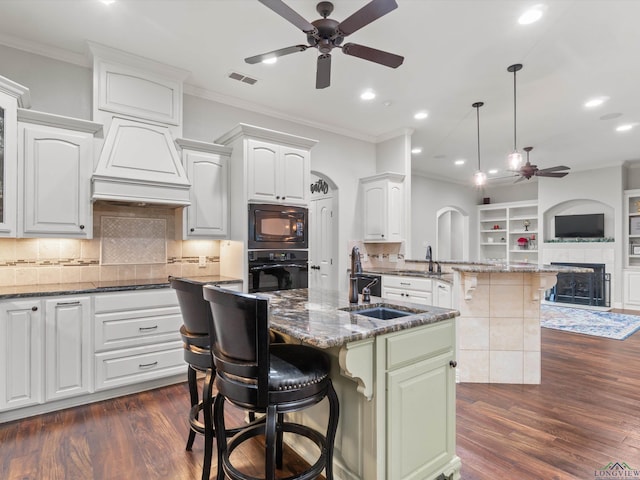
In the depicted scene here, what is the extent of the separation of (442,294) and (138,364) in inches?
120

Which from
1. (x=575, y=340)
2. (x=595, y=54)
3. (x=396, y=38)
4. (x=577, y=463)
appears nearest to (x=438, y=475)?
(x=577, y=463)

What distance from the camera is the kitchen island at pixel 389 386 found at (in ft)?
5.05

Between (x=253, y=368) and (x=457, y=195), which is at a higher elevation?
(x=457, y=195)

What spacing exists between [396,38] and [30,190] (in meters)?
3.23

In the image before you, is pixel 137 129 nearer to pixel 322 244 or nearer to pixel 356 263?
pixel 356 263

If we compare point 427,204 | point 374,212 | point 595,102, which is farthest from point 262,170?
point 427,204

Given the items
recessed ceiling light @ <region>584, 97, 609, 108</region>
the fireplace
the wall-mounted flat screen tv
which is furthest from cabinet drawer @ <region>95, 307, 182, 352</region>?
the wall-mounted flat screen tv

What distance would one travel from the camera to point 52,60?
3156 mm

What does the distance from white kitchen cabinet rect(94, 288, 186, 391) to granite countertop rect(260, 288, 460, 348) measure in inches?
57.0

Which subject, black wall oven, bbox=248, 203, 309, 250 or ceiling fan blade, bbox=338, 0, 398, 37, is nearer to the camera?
ceiling fan blade, bbox=338, 0, 398, 37

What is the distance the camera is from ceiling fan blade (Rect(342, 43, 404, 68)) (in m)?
2.42

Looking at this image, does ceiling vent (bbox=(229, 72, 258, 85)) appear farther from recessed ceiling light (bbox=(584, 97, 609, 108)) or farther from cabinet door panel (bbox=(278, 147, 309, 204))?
recessed ceiling light (bbox=(584, 97, 609, 108))

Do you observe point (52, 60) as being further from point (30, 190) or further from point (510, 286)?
point (510, 286)

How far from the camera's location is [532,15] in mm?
2660
